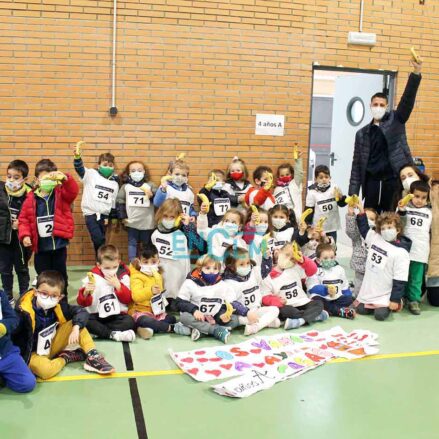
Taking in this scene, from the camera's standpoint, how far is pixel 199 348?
163 inches

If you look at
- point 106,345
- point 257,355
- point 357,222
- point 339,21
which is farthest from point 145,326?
point 339,21

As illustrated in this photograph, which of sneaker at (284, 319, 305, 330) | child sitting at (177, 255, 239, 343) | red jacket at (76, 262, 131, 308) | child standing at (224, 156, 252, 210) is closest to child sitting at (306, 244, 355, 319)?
sneaker at (284, 319, 305, 330)

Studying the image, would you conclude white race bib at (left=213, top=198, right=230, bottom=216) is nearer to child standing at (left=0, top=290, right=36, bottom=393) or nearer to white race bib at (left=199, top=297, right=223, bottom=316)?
→ white race bib at (left=199, top=297, right=223, bottom=316)

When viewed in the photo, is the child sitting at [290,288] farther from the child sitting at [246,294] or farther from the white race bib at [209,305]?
the white race bib at [209,305]

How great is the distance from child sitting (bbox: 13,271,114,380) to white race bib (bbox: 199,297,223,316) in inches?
38.4

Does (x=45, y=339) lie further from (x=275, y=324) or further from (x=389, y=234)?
(x=389, y=234)

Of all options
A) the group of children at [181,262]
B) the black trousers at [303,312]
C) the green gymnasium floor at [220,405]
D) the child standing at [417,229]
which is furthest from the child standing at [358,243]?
the green gymnasium floor at [220,405]

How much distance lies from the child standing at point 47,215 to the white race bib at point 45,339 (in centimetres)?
134

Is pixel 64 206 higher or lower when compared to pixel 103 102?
lower

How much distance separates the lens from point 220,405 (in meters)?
3.24

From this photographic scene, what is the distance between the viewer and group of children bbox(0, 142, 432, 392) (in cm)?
375

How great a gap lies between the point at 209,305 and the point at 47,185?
1.87 meters

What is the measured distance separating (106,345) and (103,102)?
3.51 metres

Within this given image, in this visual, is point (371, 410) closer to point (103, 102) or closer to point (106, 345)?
point (106, 345)
